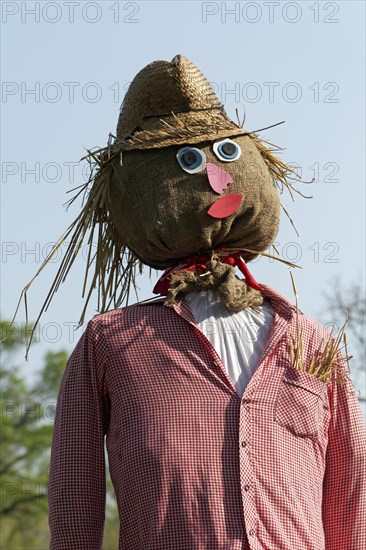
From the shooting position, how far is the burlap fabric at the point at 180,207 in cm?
389

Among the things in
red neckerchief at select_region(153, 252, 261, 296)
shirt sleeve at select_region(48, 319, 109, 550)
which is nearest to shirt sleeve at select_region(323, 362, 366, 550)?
red neckerchief at select_region(153, 252, 261, 296)

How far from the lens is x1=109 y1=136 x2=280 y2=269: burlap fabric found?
3.89 metres

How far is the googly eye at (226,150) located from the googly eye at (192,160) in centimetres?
6

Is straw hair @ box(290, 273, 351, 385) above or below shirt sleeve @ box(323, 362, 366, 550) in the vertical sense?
above

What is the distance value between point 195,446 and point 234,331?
1.52 feet

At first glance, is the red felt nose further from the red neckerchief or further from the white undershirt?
the white undershirt

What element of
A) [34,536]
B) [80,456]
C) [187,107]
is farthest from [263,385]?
[34,536]

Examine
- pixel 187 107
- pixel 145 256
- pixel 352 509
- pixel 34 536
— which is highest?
pixel 187 107

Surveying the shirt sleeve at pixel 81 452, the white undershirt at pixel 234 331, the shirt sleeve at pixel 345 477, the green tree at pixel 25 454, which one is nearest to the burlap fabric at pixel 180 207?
the white undershirt at pixel 234 331

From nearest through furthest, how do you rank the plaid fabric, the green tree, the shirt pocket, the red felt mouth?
the plaid fabric < the shirt pocket < the red felt mouth < the green tree

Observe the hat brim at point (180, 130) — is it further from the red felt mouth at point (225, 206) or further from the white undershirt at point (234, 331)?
the white undershirt at point (234, 331)

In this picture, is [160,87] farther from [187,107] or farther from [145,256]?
[145,256]

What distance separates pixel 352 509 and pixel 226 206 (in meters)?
1.06

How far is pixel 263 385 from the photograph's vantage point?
3.69 m
